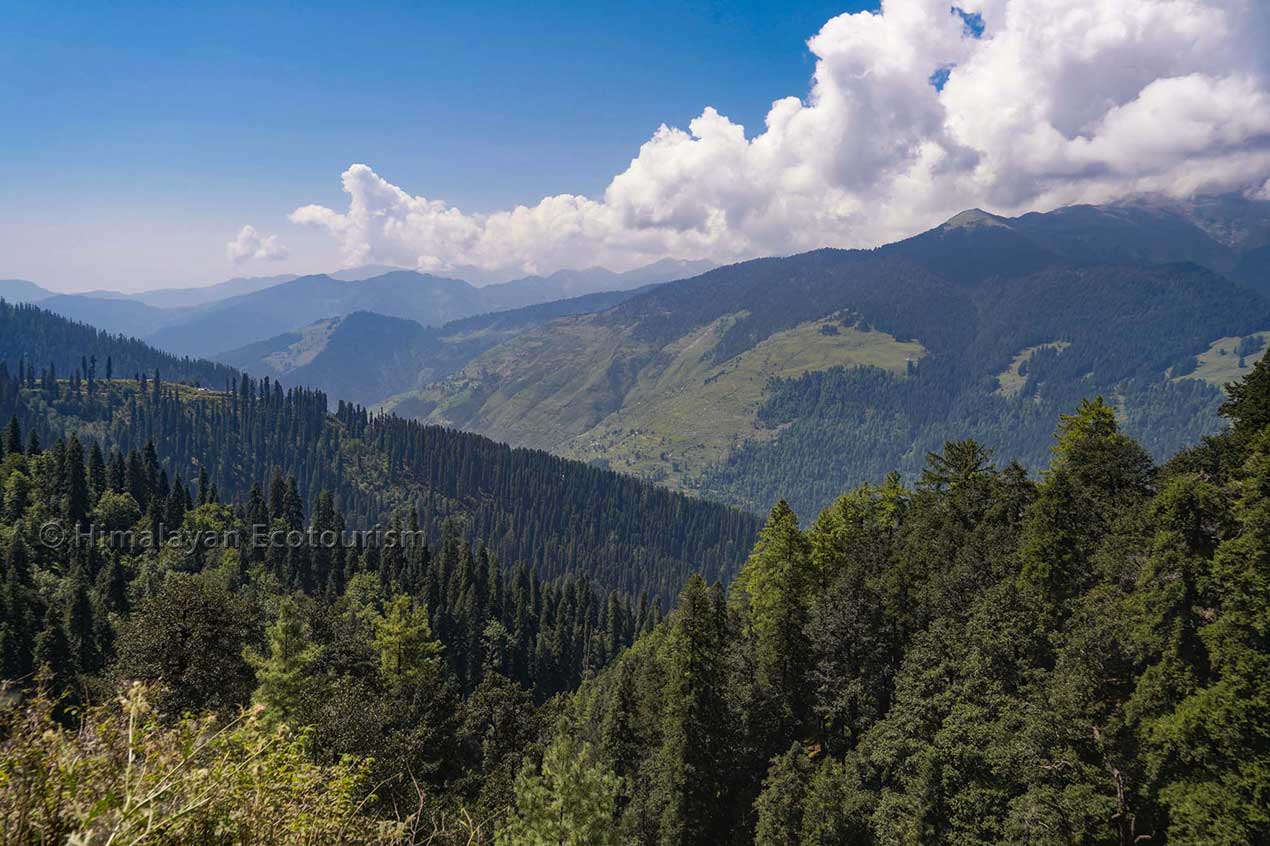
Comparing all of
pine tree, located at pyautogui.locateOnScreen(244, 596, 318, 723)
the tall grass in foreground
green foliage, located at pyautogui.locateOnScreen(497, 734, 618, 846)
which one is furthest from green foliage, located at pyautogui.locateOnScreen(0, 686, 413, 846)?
pine tree, located at pyautogui.locateOnScreen(244, 596, 318, 723)

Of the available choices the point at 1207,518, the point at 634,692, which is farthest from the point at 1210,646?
the point at 634,692

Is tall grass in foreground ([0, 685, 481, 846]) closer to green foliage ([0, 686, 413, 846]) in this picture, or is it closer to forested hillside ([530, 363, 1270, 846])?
green foliage ([0, 686, 413, 846])

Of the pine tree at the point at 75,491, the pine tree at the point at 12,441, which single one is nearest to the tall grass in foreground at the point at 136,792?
the pine tree at the point at 75,491

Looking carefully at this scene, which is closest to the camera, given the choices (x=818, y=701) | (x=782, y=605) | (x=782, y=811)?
(x=782, y=811)

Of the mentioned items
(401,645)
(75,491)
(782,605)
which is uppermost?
(782,605)

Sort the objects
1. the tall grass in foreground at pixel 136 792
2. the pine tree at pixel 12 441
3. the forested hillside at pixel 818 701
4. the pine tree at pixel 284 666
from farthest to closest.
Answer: the pine tree at pixel 12 441, the pine tree at pixel 284 666, the forested hillside at pixel 818 701, the tall grass in foreground at pixel 136 792

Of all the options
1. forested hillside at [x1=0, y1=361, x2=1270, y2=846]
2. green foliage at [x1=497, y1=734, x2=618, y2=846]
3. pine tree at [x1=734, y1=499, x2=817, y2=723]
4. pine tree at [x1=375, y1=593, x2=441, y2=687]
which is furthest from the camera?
pine tree at [x1=375, y1=593, x2=441, y2=687]

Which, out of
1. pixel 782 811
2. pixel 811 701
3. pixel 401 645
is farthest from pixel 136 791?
pixel 401 645

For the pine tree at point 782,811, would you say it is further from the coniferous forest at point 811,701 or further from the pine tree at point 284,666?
the pine tree at point 284,666

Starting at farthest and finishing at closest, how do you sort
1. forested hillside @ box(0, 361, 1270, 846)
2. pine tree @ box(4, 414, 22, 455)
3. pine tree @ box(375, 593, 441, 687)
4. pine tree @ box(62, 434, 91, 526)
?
pine tree @ box(4, 414, 22, 455) → pine tree @ box(62, 434, 91, 526) → pine tree @ box(375, 593, 441, 687) → forested hillside @ box(0, 361, 1270, 846)

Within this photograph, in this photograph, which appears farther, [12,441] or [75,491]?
[12,441]

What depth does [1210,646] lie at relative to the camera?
27.6 m

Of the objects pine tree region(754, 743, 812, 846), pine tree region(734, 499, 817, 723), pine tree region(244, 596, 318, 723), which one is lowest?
pine tree region(754, 743, 812, 846)

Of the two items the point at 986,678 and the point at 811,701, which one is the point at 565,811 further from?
the point at 811,701
